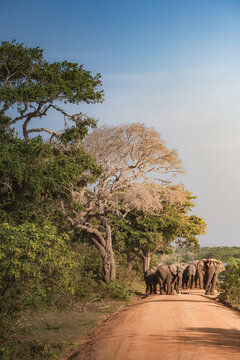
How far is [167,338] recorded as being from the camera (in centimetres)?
993

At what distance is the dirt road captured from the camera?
28.0 ft

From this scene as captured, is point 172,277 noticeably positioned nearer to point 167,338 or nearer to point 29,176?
point 29,176

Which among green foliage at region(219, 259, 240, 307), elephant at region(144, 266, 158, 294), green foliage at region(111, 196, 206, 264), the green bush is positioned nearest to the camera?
green foliage at region(219, 259, 240, 307)

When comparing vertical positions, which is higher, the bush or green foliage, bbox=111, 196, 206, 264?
green foliage, bbox=111, 196, 206, 264

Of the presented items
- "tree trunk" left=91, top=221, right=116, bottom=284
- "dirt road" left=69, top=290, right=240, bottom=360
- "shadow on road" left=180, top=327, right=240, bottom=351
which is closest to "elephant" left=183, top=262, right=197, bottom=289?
"tree trunk" left=91, top=221, right=116, bottom=284

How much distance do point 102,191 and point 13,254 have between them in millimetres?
13756

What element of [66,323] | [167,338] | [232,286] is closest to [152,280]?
[232,286]

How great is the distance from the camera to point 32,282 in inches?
393

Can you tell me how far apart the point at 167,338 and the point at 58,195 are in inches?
365

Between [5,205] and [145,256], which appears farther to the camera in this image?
[145,256]

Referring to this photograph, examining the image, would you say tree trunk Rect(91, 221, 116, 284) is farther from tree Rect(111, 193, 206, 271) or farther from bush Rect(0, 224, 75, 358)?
bush Rect(0, 224, 75, 358)

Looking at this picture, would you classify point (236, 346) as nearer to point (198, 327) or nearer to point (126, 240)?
point (198, 327)

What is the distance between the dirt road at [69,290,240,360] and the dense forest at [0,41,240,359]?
1.61m

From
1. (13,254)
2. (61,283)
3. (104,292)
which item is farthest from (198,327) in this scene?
(104,292)
